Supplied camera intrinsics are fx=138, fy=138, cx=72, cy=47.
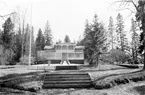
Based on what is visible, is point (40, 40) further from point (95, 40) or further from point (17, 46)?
point (95, 40)

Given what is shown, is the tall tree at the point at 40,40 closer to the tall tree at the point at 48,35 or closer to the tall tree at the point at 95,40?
the tall tree at the point at 48,35

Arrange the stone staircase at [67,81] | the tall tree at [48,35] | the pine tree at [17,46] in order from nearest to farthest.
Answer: the stone staircase at [67,81] < the pine tree at [17,46] < the tall tree at [48,35]

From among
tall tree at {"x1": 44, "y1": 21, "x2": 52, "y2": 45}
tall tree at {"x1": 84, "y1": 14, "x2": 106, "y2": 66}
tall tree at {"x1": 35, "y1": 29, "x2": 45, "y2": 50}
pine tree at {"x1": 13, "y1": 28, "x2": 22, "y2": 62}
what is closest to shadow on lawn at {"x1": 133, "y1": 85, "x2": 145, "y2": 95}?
tall tree at {"x1": 84, "y1": 14, "x2": 106, "y2": 66}

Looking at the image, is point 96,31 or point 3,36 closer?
point 96,31

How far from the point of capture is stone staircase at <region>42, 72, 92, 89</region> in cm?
928

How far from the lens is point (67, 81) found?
980cm

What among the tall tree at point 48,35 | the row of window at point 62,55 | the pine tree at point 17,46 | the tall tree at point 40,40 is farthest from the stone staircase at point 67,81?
the tall tree at point 48,35

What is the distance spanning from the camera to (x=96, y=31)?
1908 centimetres

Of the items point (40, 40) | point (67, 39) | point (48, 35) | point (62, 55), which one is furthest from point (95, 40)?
point (67, 39)

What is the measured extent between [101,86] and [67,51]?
99.0 feet

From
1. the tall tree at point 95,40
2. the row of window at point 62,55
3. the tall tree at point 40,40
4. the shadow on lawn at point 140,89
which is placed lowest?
the shadow on lawn at point 140,89

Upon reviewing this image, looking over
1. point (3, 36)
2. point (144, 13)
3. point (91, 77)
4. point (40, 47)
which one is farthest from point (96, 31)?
point (40, 47)

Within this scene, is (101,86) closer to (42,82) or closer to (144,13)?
(42,82)

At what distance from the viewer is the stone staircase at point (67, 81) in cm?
928
